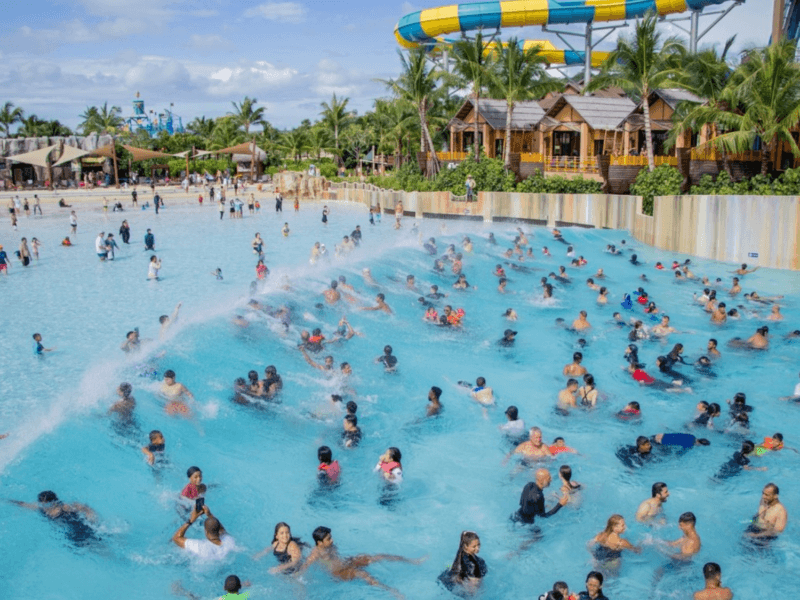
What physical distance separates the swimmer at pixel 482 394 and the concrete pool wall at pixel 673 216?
48.7 feet

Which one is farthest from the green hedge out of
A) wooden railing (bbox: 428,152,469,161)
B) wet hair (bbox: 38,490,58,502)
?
wet hair (bbox: 38,490,58,502)

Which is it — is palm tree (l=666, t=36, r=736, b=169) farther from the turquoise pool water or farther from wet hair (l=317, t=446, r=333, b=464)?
wet hair (l=317, t=446, r=333, b=464)

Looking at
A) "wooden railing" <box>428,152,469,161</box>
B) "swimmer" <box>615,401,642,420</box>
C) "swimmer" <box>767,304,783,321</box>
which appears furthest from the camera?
"wooden railing" <box>428,152,469,161</box>

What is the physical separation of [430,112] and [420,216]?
496 inches

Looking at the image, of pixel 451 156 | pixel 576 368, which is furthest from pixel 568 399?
pixel 451 156

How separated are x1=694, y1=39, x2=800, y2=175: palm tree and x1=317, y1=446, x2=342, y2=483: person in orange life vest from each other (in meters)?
20.3

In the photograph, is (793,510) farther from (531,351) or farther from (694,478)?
(531,351)

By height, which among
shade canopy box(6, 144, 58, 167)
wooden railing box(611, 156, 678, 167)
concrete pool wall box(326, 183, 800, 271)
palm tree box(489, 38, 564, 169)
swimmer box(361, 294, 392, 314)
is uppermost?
palm tree box(489, 38, 564, 169)

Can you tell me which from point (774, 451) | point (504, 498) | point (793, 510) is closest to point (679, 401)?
point (774, 451)

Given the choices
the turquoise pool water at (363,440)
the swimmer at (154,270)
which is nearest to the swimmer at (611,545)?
the turquoise pool water at (363,440)

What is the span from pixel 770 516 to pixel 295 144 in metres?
58.3

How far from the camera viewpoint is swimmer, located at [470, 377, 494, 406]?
1225 centimetres

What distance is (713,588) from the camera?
687 centimetres

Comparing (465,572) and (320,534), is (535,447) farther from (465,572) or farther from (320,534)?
(320,534)
